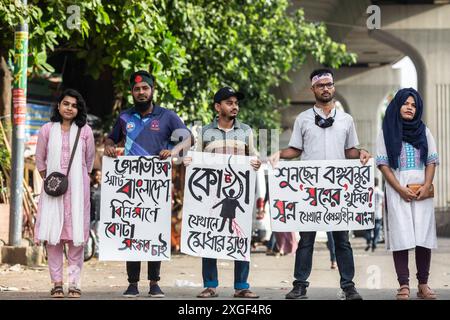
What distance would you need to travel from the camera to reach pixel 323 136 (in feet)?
33.6

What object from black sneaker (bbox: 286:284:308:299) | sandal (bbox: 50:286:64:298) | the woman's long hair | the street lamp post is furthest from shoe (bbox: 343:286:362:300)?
the street lamp post

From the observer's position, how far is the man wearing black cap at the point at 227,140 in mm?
10289

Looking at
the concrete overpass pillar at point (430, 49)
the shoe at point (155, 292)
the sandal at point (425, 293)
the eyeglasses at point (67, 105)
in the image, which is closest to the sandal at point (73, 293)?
the shoe at point (155, 292)

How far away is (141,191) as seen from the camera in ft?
35.0

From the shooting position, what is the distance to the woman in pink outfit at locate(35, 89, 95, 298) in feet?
34.0

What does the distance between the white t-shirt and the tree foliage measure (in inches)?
185

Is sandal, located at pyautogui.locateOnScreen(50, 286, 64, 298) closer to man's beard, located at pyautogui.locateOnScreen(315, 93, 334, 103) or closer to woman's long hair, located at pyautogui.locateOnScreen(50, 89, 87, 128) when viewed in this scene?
woman's long hair, located at pyautogui.locateOnScreen(50, 89, 87, 128)

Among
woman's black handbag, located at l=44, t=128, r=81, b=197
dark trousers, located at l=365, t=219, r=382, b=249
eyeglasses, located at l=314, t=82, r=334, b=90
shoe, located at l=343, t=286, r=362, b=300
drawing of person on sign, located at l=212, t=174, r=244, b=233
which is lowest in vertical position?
dark trousers, located at l=365, t=219, r=382, b=249

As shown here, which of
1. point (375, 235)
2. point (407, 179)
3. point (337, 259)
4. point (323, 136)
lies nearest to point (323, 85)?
point (323, 136)

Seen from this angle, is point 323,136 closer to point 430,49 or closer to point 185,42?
point 185,42

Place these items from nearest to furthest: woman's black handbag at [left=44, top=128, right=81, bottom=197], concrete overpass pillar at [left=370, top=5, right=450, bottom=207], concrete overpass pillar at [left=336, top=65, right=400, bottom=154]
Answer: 1. woman's black handbag at [left=44, top=128, right=81, bottom=197]
2. concrete overpass pillar at [left=370, top=5, right=450, bottom=207]
3. concrete overpass pillar at [left=336, top=65, right=400, bottom=154]

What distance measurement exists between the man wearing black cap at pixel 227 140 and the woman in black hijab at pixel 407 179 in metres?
1.26

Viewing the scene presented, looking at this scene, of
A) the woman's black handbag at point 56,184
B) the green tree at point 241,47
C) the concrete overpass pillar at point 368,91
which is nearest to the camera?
the woman's black handbag at point 56,184

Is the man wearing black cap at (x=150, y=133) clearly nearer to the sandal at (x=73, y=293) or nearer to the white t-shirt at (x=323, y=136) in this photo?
the sandal at (x=73, y=293)
